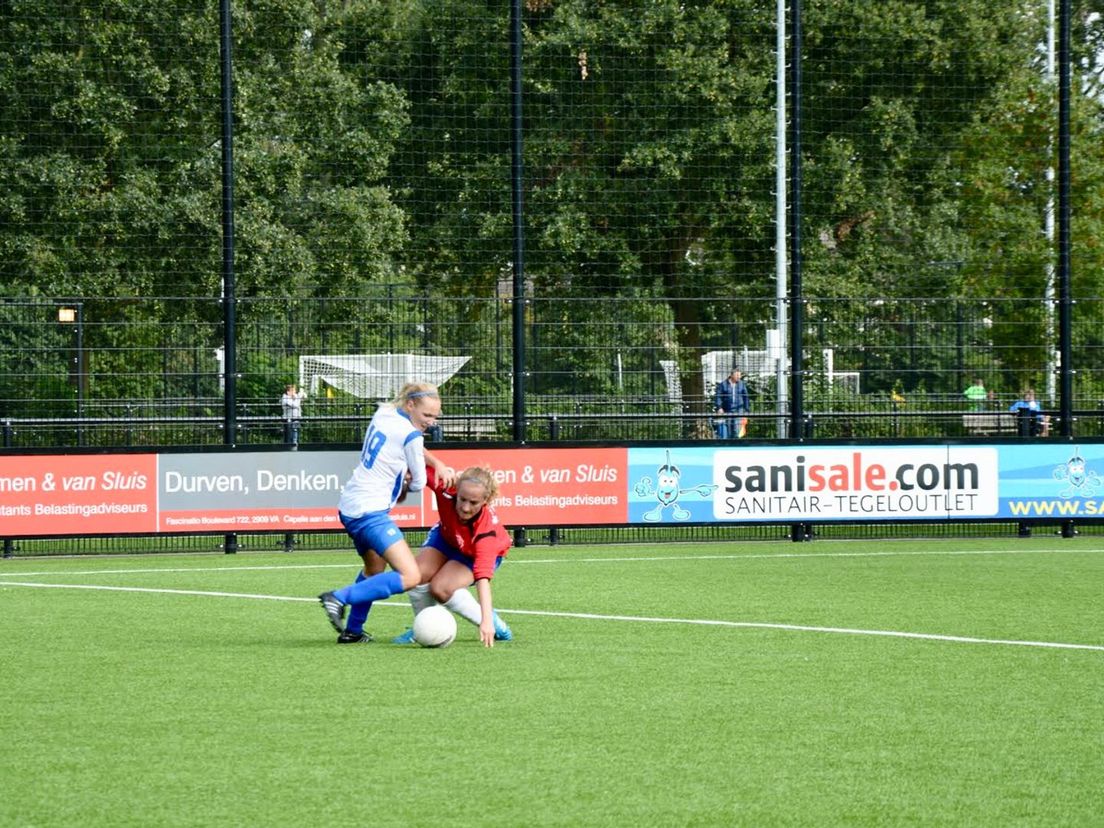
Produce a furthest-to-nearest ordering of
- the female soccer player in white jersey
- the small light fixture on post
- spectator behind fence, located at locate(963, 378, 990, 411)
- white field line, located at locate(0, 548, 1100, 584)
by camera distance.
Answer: spectator behind fence, located at locate(963, 378, 990, 411) < the small light fixture on post < white field line, located at locate(0, 548, 1100, 584) < the female soccer player in white jersey

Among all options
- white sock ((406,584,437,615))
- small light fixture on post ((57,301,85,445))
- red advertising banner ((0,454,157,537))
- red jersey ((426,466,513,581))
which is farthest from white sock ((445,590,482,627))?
small light fixture on post ((57,301,85,445))

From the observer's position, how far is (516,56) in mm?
20875

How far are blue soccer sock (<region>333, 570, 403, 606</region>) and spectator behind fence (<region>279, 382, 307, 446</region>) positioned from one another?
32.0ft

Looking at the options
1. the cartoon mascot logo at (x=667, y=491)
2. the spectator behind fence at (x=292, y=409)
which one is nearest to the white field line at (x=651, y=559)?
the cartoon mascot logo at (x=667, y=491)

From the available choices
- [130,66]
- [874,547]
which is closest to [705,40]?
[130,66]

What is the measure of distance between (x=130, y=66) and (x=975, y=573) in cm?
1860

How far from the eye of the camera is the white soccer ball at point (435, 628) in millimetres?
10227

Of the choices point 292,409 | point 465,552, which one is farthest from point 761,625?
point 292,409

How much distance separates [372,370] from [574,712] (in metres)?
13.0

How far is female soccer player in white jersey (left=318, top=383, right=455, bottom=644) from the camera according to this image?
34.0 feet

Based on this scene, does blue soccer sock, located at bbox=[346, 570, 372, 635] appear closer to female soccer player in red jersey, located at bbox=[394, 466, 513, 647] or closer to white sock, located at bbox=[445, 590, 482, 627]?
female soccer player in red jersey, located at bbox=[394, 466, 513, 647]

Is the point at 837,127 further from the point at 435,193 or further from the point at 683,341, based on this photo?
the point at 683,341

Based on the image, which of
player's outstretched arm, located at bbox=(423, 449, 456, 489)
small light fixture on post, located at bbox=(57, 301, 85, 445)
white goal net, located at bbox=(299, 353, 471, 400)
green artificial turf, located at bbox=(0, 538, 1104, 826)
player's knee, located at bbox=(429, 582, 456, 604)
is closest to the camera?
green artificial turf, located at bbox=(0, 538, 1104, 826)

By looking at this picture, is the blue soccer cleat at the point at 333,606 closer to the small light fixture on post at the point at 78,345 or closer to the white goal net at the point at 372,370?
the white goal net at the point at 372,370
